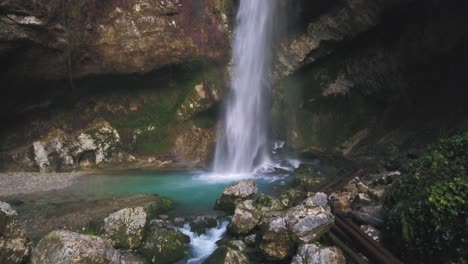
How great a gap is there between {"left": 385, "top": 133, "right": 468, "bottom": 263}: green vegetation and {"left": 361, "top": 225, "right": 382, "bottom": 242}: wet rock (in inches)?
13.2

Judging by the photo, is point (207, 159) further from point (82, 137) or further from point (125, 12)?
point (125, 12)

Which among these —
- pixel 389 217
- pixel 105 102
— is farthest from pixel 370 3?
pixel 105 102

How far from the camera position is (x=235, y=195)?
12445mm

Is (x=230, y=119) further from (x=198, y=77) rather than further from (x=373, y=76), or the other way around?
(x=373, y=76)

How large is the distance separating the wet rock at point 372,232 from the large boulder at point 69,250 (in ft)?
19.6

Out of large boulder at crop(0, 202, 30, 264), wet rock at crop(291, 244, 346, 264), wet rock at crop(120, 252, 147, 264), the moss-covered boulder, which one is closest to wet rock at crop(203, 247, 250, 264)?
wet rock at crop(291, 244, 346, 264)

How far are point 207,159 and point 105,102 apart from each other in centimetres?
664

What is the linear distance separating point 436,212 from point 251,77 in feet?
55.4

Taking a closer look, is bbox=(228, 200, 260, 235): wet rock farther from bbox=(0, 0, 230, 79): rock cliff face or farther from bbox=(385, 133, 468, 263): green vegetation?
bbox=(0, 0, 230, 79): rock cliff face

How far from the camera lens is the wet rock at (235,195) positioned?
12.4 metres

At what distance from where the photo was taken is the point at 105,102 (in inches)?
801

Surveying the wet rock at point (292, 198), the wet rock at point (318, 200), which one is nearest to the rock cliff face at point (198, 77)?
the wet rock at point (292, 198)

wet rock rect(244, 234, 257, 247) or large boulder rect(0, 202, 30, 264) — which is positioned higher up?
large boulder rect(0, 202, 30, 264)

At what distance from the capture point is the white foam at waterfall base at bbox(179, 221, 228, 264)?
9.38m
